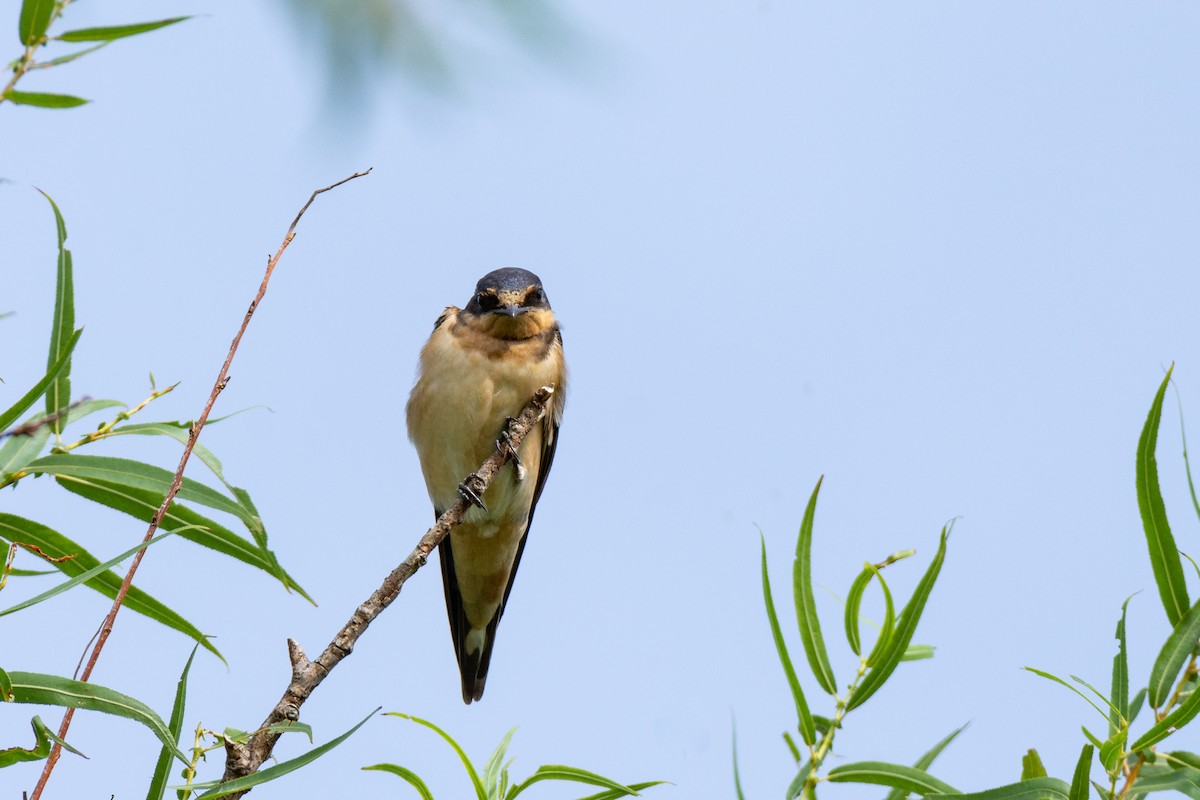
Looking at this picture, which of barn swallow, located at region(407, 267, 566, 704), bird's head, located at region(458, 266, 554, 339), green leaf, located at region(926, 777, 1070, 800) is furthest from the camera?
bird's head, located at region(458, 266, 554, 339)

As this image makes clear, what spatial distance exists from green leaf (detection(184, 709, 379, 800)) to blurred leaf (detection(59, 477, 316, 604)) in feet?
1.69

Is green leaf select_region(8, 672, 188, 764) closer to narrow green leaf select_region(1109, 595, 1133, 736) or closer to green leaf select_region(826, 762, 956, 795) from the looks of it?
green leaf select_region(826, 762, 956, 795)

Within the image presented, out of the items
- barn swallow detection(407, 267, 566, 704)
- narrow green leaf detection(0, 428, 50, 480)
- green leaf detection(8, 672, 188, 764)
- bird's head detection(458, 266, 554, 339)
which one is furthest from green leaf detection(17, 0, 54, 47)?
bird's head detection(458, 266, 554, 339)

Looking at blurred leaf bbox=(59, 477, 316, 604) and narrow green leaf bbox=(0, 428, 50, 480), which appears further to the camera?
blurred leaf bbox=(59, 477, 316, 604)

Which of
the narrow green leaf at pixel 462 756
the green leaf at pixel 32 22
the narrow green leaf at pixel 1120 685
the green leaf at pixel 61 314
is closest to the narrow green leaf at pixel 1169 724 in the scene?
the narrow green leaf at pixel 1120 685

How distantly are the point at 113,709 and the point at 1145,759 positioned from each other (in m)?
1.87

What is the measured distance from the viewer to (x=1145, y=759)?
2453 mm

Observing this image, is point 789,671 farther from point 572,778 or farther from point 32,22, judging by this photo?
point 32,22

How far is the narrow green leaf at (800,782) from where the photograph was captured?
7.87 feet

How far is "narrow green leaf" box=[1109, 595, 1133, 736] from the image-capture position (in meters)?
2.48

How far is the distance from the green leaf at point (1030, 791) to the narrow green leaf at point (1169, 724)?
0.50ft

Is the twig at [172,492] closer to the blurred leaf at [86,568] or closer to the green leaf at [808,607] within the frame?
the blurred leaf at [86,568]

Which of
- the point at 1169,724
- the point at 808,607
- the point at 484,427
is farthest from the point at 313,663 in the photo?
the point at 484,427

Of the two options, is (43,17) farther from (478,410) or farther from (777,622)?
(478,410)
